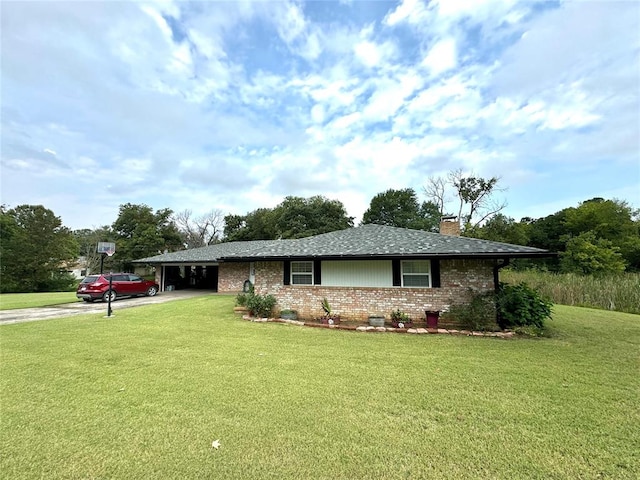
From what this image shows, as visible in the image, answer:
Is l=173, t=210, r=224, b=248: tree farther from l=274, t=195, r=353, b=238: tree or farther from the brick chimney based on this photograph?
the brick chimney

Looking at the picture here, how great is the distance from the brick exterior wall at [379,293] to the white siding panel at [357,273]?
171mm

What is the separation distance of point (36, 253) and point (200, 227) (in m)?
21.0

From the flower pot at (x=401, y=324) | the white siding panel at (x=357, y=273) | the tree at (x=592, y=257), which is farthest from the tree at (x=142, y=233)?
the tree at (x=592, y=257)

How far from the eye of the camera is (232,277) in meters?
19.3

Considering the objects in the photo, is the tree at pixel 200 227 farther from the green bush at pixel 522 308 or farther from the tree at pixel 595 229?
the green bush at pixel 522 308

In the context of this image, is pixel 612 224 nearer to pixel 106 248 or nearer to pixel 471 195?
pixel 471 195

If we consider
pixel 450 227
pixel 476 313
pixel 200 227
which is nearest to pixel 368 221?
pixel 200 227

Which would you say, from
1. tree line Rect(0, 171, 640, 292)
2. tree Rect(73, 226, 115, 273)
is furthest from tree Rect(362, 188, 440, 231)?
tree Rect(73, 226, 115, 273)

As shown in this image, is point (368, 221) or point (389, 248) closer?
point (389, 248)

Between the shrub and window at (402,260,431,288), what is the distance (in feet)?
3.54

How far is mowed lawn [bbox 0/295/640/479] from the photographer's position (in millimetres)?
2520

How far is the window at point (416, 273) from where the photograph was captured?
902 cm

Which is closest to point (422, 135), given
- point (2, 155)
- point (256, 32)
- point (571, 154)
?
point (571, 154)

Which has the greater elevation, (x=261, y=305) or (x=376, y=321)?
(x=261, y=305)
